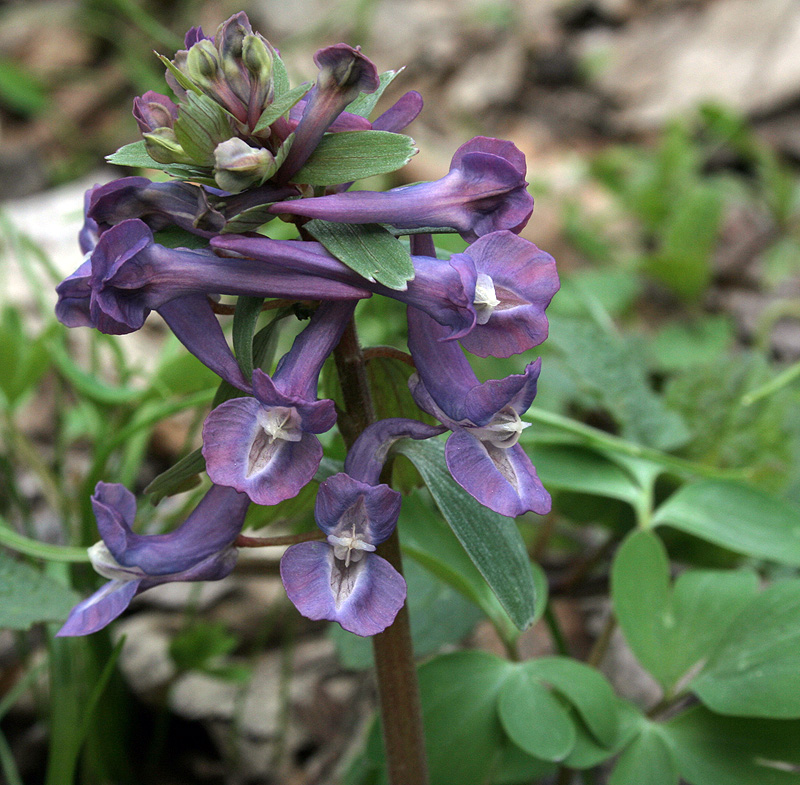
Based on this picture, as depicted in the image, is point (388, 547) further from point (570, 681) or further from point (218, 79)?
point (218, 79)

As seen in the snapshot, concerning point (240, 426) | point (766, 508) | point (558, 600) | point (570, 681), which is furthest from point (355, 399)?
point (558, 600)

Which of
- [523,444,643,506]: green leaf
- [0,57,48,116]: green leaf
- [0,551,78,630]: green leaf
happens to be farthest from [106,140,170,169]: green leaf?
[0,57,48,116]: green leaf

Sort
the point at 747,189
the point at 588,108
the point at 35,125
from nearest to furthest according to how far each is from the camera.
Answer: the point at 747,189
the point at 35,125
the point at 588,108

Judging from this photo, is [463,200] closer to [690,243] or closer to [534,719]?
[534,719]

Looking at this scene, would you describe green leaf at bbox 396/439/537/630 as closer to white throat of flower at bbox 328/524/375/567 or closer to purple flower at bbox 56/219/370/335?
white throat of flower at bbox 328/524/375/567

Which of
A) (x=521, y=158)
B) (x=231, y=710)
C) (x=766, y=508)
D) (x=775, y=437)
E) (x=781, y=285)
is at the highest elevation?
(x=521, y=158)

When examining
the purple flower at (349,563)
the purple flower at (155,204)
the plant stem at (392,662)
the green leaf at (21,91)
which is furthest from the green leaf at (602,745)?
the green leaf at (21,91)

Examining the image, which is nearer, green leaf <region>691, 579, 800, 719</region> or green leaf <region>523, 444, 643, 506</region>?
green leaf <region>691, 579, 800, 719</region>

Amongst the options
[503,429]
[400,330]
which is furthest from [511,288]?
[400,330]

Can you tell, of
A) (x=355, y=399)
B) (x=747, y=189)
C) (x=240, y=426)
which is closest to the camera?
(x=240, y=426)
